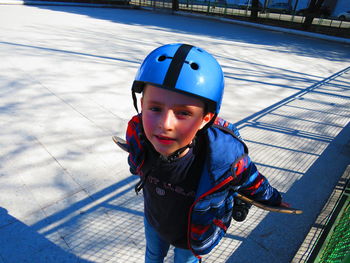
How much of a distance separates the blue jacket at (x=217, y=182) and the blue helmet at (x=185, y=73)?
0.67ft

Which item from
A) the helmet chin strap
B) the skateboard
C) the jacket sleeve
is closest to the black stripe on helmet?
the helmet chin strap

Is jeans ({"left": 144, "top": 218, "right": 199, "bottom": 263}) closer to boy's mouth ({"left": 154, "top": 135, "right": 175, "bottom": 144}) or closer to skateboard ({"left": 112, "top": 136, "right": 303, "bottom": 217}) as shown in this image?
skateboard ({"left": 112, "top": 136, "right": 303, "bottom": 217})

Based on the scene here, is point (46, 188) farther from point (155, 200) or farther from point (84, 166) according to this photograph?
point (155, 200)

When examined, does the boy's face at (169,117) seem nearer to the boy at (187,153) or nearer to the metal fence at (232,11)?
the boy at (187,153)

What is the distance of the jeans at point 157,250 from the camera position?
5.48ft

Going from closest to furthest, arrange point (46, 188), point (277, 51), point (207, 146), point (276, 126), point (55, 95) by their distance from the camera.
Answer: point (207, 146), point (46, 188), point (276, 126), point (55, 95), point (277, 51)

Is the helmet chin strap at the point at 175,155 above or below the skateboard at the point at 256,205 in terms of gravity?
above

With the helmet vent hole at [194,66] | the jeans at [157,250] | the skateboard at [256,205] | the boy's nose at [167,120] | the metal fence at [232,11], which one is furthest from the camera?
the metal fence at [232,11]

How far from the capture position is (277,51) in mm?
11234

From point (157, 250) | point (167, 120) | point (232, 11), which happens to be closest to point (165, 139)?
point (167, 120)

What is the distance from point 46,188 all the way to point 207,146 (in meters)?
2.12

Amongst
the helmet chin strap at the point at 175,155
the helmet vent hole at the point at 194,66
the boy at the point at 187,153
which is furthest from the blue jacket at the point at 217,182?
the helmet vent hole at the point at 194,66

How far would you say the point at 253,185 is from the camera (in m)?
1.42

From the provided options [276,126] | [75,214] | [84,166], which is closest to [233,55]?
[276,126]
